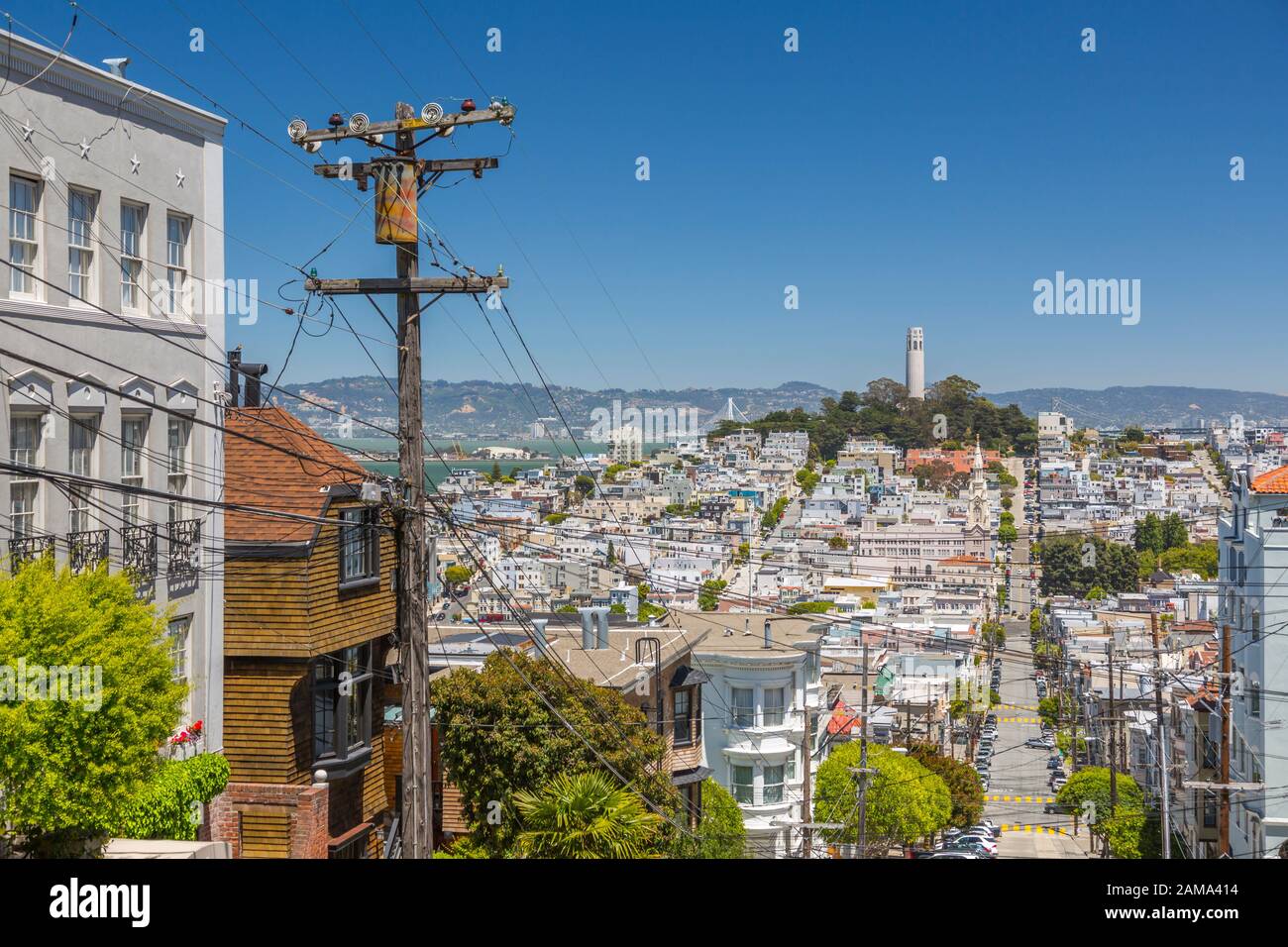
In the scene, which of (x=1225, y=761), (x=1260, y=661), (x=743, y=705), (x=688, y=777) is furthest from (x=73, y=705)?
(x=1260, y=661)

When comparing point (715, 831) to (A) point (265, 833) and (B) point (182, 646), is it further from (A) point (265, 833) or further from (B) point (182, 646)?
(B) point (182, 646)

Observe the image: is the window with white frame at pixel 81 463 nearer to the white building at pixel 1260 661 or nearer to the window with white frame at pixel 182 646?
the window with white frame at pixel 182 646

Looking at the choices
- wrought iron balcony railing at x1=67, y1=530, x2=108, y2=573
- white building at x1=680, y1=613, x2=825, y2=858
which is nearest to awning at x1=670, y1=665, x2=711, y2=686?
white building at x1=680, y1=613, x2=825, y2=858

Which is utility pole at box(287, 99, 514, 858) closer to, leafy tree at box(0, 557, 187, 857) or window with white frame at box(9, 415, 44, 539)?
leafy tree at box(0, 557, 187, 857)

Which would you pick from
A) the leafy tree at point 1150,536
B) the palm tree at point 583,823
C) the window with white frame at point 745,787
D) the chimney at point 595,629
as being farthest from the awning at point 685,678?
the leafy tree at point 1150,536

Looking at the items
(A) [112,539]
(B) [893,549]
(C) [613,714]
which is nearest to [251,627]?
(A) [112,539]
